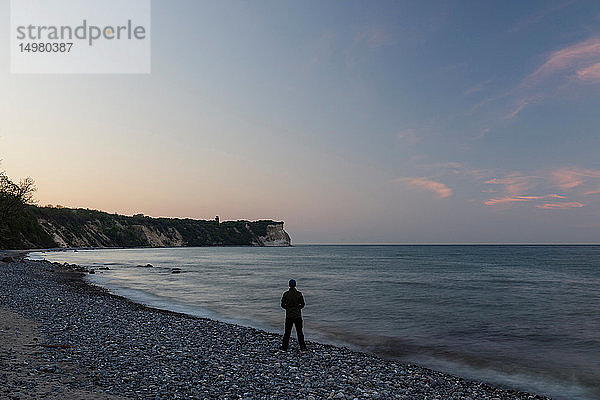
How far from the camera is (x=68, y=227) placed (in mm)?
168750

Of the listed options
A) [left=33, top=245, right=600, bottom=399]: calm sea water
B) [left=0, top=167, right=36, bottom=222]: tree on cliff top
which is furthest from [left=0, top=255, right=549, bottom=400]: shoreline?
[left=0, top=167, right=36, bottom=222]: tree on cliff top

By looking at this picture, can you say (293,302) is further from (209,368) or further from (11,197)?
(11,197)

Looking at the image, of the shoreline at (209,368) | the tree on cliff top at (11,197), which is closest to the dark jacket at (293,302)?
the shoreline at (209,368)

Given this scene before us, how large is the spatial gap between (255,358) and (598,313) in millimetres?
31818

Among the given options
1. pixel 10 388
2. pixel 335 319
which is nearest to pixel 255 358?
pixel 10 388

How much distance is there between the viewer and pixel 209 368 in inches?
492

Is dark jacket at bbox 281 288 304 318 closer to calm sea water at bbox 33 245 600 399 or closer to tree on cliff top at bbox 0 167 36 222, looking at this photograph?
calm sea water at bbox 33 245 600 399

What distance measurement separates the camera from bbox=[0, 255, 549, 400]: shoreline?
34.7 ft

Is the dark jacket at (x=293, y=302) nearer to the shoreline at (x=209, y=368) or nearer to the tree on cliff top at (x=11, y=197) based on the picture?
the shoreline at (x=209, y=368)

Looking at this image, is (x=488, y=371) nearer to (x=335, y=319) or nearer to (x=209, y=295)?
(x=335, y=319)

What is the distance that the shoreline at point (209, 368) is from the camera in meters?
10.6

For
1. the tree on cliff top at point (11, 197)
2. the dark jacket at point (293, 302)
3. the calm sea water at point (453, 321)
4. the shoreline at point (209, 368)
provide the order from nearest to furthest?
1. the shoreline at point (209, 368)
2. the dark jacket at point (293, 302)
3. the calm sea water at point (453, 321)
4. the tree on cliff top at point (11, 197)

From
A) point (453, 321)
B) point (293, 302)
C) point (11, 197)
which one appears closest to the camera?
point (293, 302)

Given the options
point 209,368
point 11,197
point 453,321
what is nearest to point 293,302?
point 209,368
